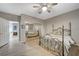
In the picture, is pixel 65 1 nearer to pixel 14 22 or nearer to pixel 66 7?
pixel 66 7

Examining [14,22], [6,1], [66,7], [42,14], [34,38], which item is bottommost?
[34,38]

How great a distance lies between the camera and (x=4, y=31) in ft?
6.49

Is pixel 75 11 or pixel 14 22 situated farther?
pixel 14 22

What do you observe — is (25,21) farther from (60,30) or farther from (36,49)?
(60,30)

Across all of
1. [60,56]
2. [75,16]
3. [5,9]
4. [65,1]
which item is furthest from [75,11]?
[5,9]

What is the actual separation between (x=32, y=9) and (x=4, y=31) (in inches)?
28.1

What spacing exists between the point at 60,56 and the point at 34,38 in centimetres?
60

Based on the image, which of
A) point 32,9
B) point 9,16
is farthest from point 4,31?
point 32,9

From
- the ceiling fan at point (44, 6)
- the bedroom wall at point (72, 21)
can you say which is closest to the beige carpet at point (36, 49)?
the bedroom wall at point (72, 21)

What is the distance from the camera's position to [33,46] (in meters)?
1.94

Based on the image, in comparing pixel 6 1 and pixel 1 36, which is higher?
pixel 6 1

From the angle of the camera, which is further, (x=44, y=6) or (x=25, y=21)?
(x=25, y=21)

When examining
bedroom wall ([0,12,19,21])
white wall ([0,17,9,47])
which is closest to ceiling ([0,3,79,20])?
bedroom wall ([0,12,19,21])

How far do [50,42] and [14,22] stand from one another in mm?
818
